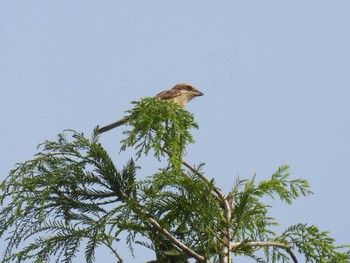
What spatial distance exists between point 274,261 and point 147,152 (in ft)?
4.15

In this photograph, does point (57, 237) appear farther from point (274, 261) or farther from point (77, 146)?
point (274, 261)

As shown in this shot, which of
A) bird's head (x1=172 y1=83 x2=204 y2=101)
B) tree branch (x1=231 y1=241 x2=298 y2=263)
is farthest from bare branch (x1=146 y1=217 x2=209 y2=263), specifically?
bird's head (x1=172 y1=83 x2=204 y2=101)

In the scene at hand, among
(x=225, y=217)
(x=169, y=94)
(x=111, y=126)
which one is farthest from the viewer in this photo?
(x=169, y=94)

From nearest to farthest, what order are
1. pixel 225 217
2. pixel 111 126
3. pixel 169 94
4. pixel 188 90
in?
pixel 225 217, pixel 111 126, pixel 169 94, pixel 188 90

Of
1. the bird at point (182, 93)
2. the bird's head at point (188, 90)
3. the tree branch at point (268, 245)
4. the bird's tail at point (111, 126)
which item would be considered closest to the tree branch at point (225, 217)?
the tree branch at point (268, 245)

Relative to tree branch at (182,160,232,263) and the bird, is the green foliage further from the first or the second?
the bird

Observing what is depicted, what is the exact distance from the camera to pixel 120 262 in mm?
4523

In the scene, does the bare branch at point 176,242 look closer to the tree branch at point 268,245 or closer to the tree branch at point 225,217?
the tree branch at point 225,217

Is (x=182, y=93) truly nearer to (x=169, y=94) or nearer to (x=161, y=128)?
(x=169, y=94)

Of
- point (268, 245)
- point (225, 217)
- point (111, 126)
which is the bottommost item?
point (268, 245)

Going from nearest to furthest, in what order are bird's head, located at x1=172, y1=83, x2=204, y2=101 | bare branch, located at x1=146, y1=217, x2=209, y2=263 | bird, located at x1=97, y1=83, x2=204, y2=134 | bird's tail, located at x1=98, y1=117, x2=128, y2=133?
bare branch, located at x1=146, y1=217, x2=209, y2=263
bird's tail, located at x1=98, y1=117, x2=128, y2=133
bird, located at x1=97, y1=83, x2=204, y2=134
bird's head, located at x1=172, y1=83, x2=204, y2=101

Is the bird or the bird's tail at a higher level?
the bird

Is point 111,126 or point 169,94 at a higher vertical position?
point 169,94

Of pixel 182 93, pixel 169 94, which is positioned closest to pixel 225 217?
pixel 169 94
